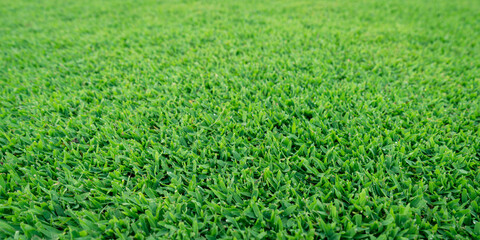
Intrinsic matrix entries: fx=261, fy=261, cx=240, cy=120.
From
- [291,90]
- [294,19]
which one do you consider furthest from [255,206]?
[294,19]

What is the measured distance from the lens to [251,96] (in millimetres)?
2688

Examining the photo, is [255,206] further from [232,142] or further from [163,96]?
[163,96]

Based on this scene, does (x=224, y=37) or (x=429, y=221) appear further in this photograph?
(x=224, y=37)

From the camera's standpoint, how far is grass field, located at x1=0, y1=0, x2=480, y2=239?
5.28 ft

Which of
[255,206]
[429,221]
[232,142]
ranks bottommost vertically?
[429,221]

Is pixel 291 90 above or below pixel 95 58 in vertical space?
below

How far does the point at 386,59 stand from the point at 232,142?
2572mm

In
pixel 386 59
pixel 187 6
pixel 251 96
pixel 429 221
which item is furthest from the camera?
pixel 187 6

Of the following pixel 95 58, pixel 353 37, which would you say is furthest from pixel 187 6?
pixel 353 37

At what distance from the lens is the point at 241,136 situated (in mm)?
2215

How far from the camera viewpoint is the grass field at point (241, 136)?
1.61 m

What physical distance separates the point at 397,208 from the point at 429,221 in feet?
0.70

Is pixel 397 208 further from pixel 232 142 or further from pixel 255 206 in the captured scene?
pixel 232 142

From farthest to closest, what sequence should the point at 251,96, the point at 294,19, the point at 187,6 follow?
the point at 187,6
the point at 294,19
the point at 251,96
